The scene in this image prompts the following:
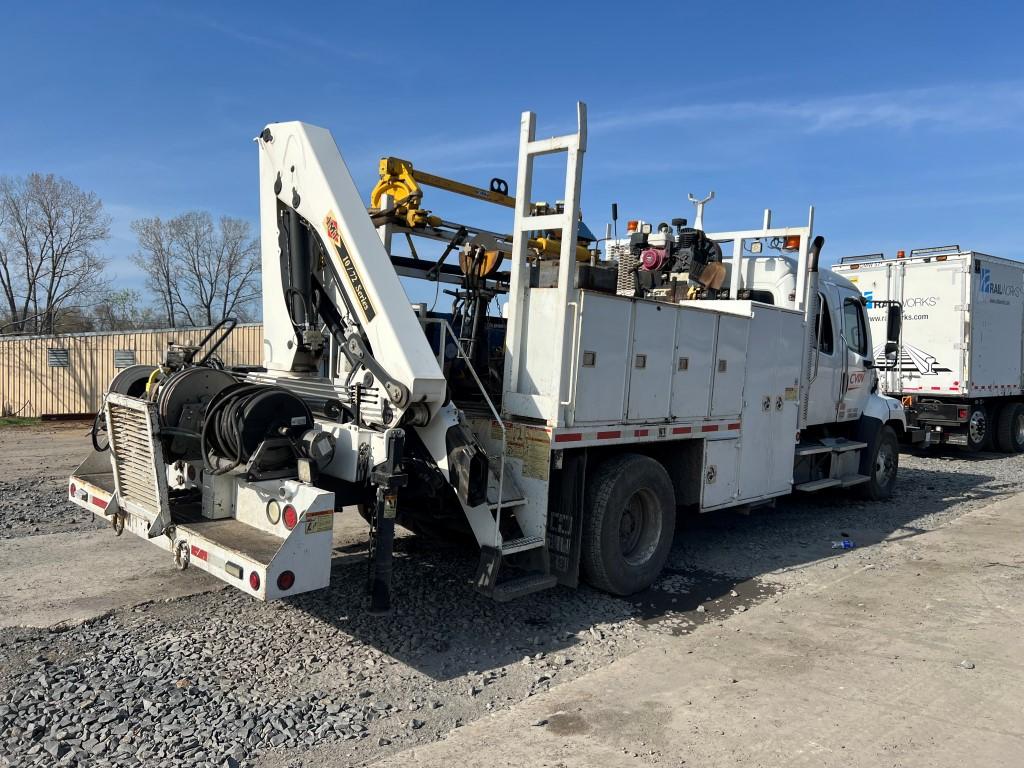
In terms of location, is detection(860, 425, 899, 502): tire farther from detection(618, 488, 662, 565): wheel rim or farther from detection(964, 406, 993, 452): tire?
detection(964, 406, 993, 452): tire

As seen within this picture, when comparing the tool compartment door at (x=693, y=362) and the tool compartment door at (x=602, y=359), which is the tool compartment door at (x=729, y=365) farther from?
the tool compartment door at (x=602, y=359)

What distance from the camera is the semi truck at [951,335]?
45.9ft

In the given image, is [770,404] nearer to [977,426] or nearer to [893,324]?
[893,324]

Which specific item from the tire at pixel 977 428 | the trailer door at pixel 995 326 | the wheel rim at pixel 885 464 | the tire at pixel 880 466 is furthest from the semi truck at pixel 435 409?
the tire at pixel 977 428

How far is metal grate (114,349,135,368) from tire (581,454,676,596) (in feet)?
49.5

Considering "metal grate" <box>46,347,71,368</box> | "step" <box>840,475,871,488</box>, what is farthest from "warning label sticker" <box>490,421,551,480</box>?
"metal grate" <box>46,347,71,368</box>

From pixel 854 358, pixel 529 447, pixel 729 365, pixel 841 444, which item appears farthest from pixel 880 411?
pixel 529 447

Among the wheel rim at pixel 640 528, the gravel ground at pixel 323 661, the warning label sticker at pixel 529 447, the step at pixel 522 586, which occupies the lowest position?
the gravel ground at pixel 323 661

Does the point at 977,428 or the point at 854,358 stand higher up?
the point at 854,358

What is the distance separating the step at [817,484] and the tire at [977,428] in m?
7.15

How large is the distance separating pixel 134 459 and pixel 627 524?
11.3 ft

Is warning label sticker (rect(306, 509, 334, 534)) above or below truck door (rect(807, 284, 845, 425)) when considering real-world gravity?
below

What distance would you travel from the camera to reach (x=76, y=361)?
1838cm

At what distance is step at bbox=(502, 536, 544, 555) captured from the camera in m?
4.94
